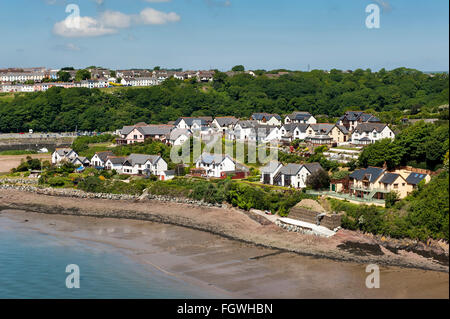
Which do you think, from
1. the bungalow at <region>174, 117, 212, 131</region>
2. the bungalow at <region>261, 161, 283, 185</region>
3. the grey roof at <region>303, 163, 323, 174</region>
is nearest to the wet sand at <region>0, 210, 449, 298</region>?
the bungalow at <region>261, 161, 283, 185</region>

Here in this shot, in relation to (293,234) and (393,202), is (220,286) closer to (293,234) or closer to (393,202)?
(293,234)

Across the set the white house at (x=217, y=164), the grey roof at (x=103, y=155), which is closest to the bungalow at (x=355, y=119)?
the white house at (x=217, y=164)

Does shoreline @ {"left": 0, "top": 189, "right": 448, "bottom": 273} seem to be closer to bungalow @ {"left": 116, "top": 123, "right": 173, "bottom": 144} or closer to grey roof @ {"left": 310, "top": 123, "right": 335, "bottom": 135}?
bungalow @ {"left": 116, "top": 123, "right": 173, "bottom": 144}

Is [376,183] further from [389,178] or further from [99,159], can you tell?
[99,159]

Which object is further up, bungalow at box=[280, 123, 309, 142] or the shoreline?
bungalow at box=[280, 123, 309, 142]

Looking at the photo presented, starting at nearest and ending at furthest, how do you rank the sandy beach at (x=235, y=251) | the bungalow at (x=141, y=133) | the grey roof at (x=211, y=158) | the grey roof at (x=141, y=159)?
the sandy beach at (x=235, y=251), the grey roof at (x=211, y=158), the grey roof at (x=141, y=159), the bungalow at (x=141, y=133)

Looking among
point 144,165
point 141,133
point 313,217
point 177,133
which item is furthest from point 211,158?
point 141,133

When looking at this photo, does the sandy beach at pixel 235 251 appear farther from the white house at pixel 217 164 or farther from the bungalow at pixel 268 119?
the bungalow at pixel 268 119
